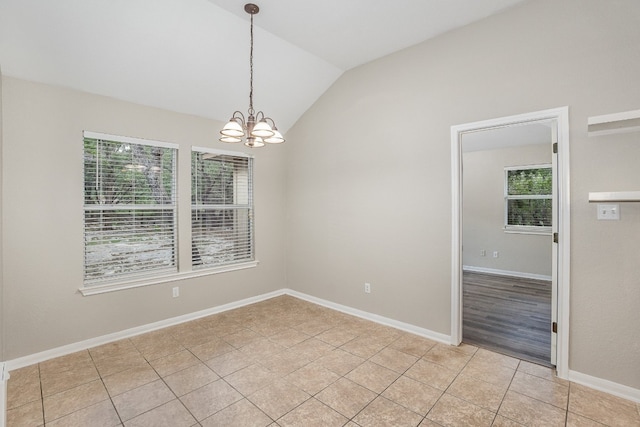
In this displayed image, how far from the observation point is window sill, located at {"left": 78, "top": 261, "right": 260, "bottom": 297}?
3.13 metres

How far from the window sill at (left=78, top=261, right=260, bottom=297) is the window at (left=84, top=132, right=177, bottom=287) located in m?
0.07

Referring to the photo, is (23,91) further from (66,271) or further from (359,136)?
(359,136)

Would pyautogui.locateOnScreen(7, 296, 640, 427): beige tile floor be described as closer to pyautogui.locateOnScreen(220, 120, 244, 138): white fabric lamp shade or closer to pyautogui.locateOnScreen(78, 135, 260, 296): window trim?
pyautogui.locateOnScreen(78, 135, 260, 296): window trim

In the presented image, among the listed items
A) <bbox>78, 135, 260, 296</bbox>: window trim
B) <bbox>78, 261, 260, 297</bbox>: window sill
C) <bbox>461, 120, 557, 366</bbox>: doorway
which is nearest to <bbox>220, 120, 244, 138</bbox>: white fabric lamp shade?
<bbox>78, 135, 260, 296</bbox>: window trim

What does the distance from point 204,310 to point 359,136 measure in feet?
9.57

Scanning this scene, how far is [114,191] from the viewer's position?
3.29 metres

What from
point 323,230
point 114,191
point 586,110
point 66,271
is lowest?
point 66,271

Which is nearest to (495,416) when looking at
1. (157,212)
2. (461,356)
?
(461,356)

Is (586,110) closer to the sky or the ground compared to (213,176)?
closer to the sky

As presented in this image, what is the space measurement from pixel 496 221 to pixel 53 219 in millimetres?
7102

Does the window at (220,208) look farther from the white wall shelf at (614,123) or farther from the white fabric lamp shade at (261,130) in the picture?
the white wall shelf at (614,123)

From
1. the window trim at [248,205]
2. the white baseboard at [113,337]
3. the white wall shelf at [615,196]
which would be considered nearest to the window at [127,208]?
the window trim at [248,205]

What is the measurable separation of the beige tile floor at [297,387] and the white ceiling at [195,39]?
260 centimetres

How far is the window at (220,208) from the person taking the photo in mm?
3943
